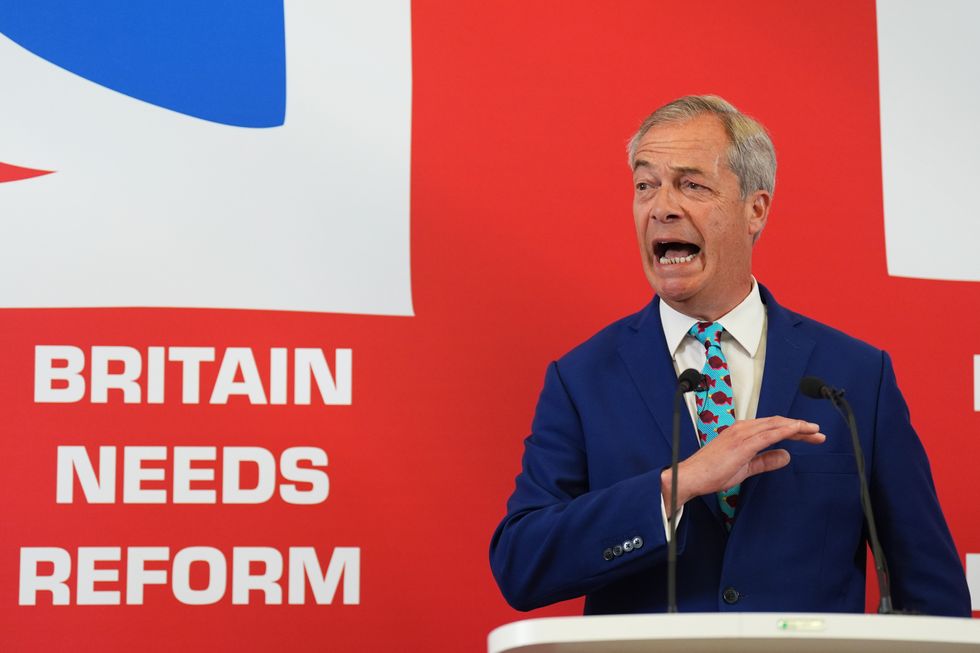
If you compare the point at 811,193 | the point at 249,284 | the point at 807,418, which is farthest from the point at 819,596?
the point at 249,284

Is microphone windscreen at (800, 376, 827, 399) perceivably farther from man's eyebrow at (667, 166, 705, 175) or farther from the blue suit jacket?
man's eyebrow at (667, 166, 705, 175)

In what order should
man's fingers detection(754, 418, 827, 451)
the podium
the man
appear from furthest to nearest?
the man, man's fingers detection(754, 418, 827, 451), the podium

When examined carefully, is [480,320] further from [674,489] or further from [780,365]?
[674,489]

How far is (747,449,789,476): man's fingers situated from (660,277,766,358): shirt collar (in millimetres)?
359

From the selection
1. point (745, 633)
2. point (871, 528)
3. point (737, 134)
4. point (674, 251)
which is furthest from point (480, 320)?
point (745, 633)

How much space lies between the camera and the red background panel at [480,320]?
2504mm

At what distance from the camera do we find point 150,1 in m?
2.62

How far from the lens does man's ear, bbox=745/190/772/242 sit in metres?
2.20

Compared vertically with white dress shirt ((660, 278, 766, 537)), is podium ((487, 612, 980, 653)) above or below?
below

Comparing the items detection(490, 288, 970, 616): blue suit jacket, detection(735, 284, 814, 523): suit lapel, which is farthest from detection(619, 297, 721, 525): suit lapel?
detection(735, 284, 814, 523): suit lapel

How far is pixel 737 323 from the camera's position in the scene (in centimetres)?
213

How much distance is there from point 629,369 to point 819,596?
0.47m

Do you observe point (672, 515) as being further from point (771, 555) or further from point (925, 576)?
point (925, 576)

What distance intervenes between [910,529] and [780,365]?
13.1 inches
